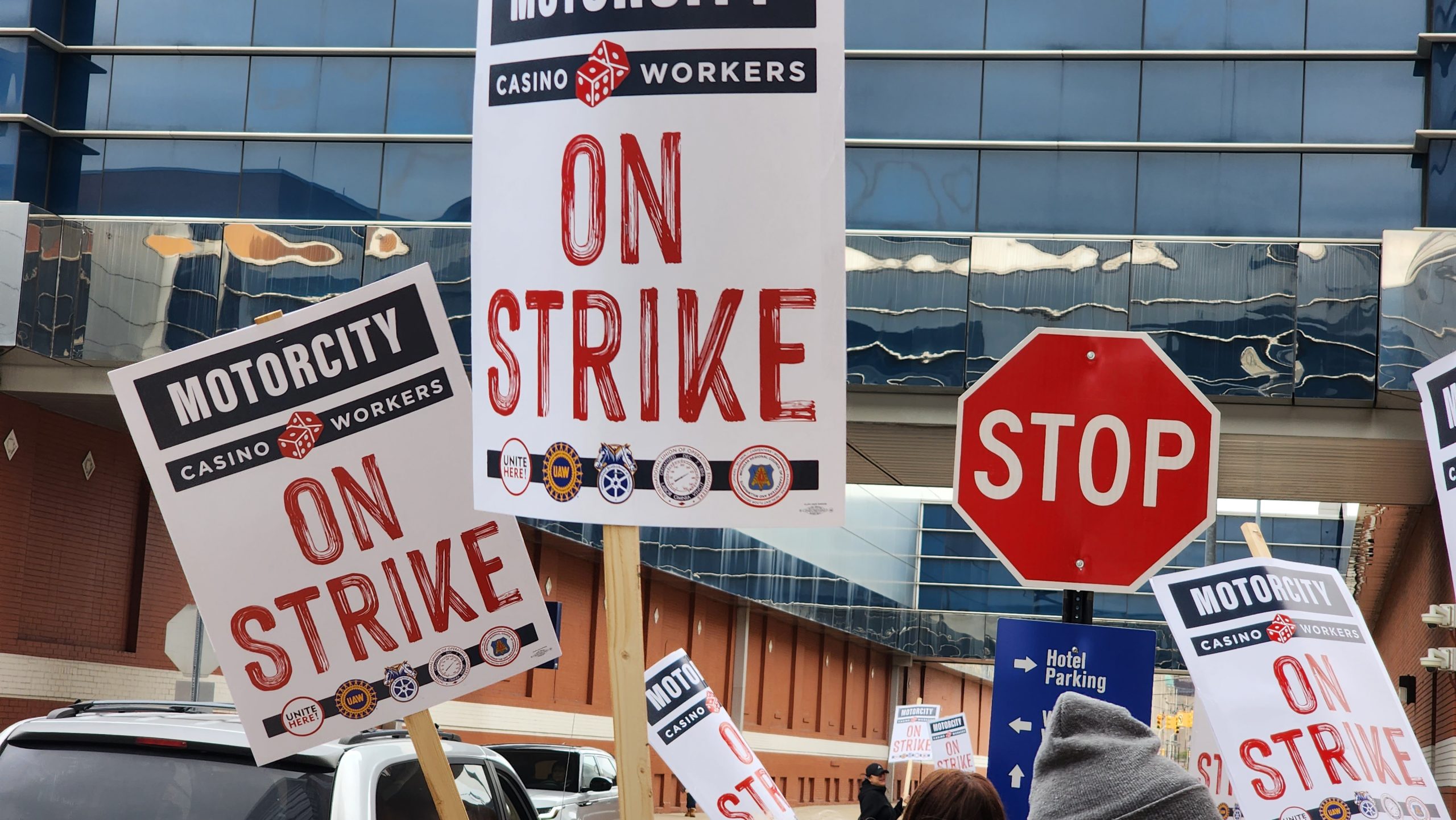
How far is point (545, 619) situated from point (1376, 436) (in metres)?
14.7

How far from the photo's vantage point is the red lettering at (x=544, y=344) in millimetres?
3318

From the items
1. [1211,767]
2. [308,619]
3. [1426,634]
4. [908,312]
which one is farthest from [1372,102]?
[308,619]

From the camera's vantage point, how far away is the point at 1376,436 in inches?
669

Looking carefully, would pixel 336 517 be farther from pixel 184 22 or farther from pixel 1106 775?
pixel 184 22

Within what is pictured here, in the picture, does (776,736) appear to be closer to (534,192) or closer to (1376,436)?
(1376,436)

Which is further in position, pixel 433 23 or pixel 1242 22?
pixel 433 23

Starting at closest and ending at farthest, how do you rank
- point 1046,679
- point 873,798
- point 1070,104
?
point 1046,679 < point 873,798 < point 1070,104

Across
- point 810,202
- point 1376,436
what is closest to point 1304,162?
point 1376,436

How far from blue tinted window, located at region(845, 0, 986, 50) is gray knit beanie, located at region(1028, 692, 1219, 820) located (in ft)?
61.2

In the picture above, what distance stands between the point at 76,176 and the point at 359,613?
18.8m

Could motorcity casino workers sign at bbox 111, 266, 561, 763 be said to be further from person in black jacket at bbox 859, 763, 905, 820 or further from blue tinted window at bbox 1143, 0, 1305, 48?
blue tinted window at bbox 1143, 0, 1305, 48

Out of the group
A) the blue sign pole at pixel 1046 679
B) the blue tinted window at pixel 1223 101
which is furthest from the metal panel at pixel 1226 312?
the blue sign pole at pixel 1046 679

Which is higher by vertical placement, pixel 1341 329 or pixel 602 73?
pixel 1341 329

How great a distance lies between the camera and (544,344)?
333 cm
